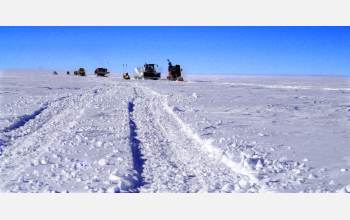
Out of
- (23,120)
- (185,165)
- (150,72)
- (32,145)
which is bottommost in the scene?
(185,165)

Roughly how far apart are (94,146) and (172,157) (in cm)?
204

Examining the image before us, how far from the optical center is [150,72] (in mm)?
54719

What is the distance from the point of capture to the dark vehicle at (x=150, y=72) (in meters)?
54.6

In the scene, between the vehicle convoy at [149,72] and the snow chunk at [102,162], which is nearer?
the snow chunk at [102,162]

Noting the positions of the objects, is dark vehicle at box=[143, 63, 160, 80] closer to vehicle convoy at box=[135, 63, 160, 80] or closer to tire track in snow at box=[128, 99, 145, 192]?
vehicle convoy at box=[135, 63, 160, 80]

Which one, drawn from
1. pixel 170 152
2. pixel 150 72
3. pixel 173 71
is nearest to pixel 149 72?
pixel 150 72

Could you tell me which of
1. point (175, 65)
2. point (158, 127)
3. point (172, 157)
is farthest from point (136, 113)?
point (175, 65)

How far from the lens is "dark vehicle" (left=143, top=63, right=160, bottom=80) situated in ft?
179

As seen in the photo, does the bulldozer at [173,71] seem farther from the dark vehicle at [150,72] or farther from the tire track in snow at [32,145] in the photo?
the tire track in snow at [32,145]

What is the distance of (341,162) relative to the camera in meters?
8.70

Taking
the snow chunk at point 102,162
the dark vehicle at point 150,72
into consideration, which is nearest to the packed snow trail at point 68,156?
the snow chunk at point 102,162

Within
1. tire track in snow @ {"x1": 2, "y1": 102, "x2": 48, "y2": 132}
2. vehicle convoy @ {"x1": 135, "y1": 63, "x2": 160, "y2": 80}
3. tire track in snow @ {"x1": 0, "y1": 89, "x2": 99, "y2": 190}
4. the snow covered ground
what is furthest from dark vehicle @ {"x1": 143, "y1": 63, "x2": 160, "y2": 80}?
tire track in snow @ {"x1": 0, "y1": 89, "x2": 99, "y2": 190}

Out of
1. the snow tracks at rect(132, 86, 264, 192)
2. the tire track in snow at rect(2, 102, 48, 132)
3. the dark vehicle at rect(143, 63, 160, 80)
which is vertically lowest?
the snow tracks at rect(132, 86, 264, 192)

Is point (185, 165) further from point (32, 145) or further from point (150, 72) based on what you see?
point (150, 72)
